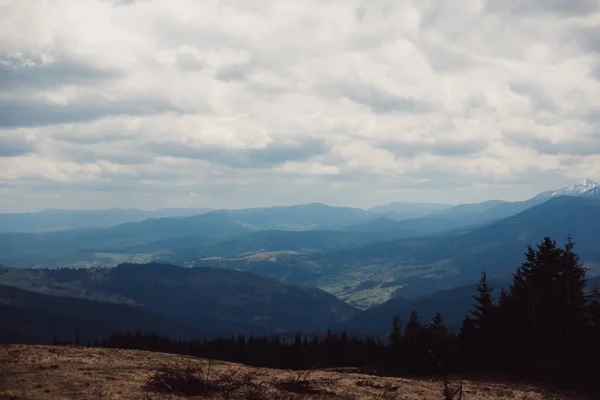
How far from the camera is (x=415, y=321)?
90.4 meters

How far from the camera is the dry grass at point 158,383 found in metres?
34.0

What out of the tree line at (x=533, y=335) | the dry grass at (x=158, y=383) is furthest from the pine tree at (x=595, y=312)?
the dry grass at (x=158, y=383)

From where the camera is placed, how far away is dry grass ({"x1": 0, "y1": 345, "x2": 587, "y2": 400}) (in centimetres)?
3403

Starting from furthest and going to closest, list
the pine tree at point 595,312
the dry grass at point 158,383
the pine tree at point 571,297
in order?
the pine tree at point 571,297 → the pine tree at point 595,312 → the dry grass at point 158,383

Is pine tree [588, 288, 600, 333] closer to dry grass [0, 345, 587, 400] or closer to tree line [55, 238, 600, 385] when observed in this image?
tree line [55, 238, 600, 385]

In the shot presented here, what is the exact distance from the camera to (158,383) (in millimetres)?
37344

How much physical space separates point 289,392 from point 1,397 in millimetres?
20682

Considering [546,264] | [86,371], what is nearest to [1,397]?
[86,371]

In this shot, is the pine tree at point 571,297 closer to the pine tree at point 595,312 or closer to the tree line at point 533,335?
the tree line at point 533,335

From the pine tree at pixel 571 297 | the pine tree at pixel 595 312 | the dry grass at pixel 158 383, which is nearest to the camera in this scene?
the dry grass at pixel 158 383

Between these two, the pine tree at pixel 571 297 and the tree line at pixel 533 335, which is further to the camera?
the pine tree at pixel 571 297

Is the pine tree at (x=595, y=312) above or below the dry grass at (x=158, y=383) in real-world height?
above

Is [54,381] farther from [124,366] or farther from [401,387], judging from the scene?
[401,387]

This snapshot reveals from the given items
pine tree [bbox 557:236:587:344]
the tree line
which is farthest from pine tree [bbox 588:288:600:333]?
pine tree [bbox 557:236:587:344]
